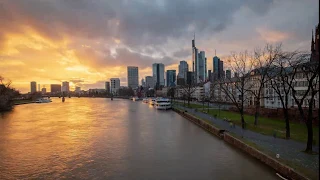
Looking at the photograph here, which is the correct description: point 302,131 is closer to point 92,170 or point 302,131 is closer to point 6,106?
point 92,170

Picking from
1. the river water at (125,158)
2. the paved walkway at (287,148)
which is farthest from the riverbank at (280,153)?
the river water at (125,158)

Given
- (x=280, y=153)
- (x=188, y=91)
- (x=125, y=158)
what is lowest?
(x=125, y=158)

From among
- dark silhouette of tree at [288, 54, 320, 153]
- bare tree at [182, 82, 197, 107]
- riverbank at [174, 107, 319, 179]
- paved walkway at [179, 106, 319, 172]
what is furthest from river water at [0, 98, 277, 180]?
bare tree at [182, 82, 197, 107]

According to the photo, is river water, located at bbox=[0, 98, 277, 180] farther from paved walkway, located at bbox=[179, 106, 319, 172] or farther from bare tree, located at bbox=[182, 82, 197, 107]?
bare tree, located at bbox=[182, 82, 197, 107]

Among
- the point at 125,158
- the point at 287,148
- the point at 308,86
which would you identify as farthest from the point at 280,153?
the point at 125,158

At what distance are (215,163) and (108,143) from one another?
449 inches

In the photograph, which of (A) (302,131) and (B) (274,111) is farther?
(B) (274,111)

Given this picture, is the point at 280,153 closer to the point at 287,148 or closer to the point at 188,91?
the point at 287,148

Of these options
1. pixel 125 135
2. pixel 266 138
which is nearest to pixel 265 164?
pixel 266 138

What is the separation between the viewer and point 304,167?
13828 mm

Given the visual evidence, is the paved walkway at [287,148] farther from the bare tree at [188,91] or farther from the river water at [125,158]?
the bare tree at [188,91]

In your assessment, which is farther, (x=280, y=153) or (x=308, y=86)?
(x=308, y=86)

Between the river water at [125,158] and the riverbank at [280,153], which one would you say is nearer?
the riverbank at [280,153]

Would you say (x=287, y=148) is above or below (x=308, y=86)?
below
